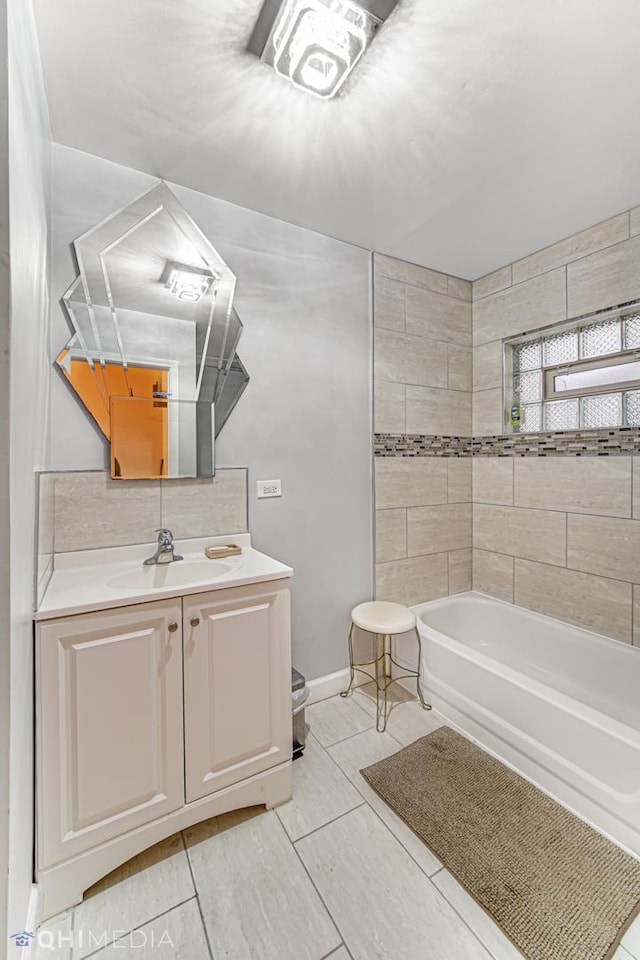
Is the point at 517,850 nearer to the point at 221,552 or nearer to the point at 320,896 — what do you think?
the point at 320,896

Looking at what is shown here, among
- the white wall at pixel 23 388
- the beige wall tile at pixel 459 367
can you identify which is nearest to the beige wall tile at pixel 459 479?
the beige wall tile at pixel 459 367

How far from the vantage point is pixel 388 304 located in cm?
260

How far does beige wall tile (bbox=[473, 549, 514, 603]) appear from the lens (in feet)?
9.21

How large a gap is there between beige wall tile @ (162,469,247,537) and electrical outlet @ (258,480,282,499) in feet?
0.29

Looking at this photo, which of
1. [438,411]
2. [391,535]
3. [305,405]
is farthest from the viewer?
[438,411]

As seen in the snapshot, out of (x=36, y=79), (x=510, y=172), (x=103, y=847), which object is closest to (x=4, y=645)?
(x=103, y=847)

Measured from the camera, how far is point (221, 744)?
1.53m

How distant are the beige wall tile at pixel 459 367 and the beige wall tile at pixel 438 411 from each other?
2.2 inches

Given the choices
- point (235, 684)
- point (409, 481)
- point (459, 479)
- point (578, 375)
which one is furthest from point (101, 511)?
point (578, 375)

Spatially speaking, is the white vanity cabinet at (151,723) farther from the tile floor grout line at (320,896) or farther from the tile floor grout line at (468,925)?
the tile floor grout line at (468,925)

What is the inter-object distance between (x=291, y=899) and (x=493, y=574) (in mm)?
2151

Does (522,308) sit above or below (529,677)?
above

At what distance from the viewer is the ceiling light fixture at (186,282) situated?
6.34 feet

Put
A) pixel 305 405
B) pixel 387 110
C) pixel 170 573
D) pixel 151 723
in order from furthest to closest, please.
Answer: pixel 305 405 < pixel 170 573 < pixel 387 110 < pixel 151 723
